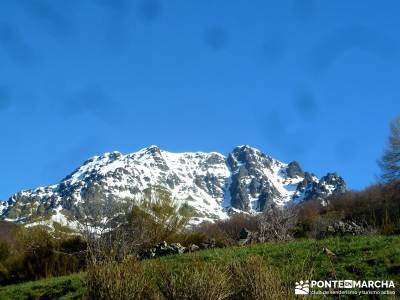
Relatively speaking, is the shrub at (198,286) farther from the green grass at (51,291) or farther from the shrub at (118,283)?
the green grass at (51,291)

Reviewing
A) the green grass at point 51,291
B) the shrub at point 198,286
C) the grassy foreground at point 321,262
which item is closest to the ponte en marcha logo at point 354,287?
the grassy foreground at point 321,262

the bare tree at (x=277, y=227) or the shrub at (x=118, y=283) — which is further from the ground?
the bare tree at (x=277, y=227)

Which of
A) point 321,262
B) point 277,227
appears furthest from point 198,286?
point 277,227

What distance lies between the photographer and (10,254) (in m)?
28.0

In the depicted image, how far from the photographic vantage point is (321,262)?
12133 millimetres

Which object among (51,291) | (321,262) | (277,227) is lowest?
(51,291)

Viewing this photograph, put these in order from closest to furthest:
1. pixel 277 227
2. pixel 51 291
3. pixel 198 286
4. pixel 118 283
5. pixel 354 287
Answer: pixel 198 286
pixel 118 283
pixel 354 287
pixel 51 291
pixel 277 227

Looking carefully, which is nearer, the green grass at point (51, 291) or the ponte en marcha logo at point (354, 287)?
the ponte en marcha logo at point (354, 287)

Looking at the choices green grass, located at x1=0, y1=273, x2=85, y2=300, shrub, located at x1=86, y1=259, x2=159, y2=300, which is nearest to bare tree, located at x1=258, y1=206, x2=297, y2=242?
green grass, located at x1=0, y1=273, x2=85, y2=300

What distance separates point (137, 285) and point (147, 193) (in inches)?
919

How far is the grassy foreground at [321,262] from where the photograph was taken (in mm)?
11109

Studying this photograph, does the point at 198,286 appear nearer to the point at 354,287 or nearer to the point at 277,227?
the point at 354,287

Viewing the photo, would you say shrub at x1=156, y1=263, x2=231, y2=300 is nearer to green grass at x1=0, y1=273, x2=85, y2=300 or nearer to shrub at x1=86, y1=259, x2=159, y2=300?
shrub at x1=86, y1=259, x2=159, y2=300

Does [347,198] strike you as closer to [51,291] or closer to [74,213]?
[74,213]
